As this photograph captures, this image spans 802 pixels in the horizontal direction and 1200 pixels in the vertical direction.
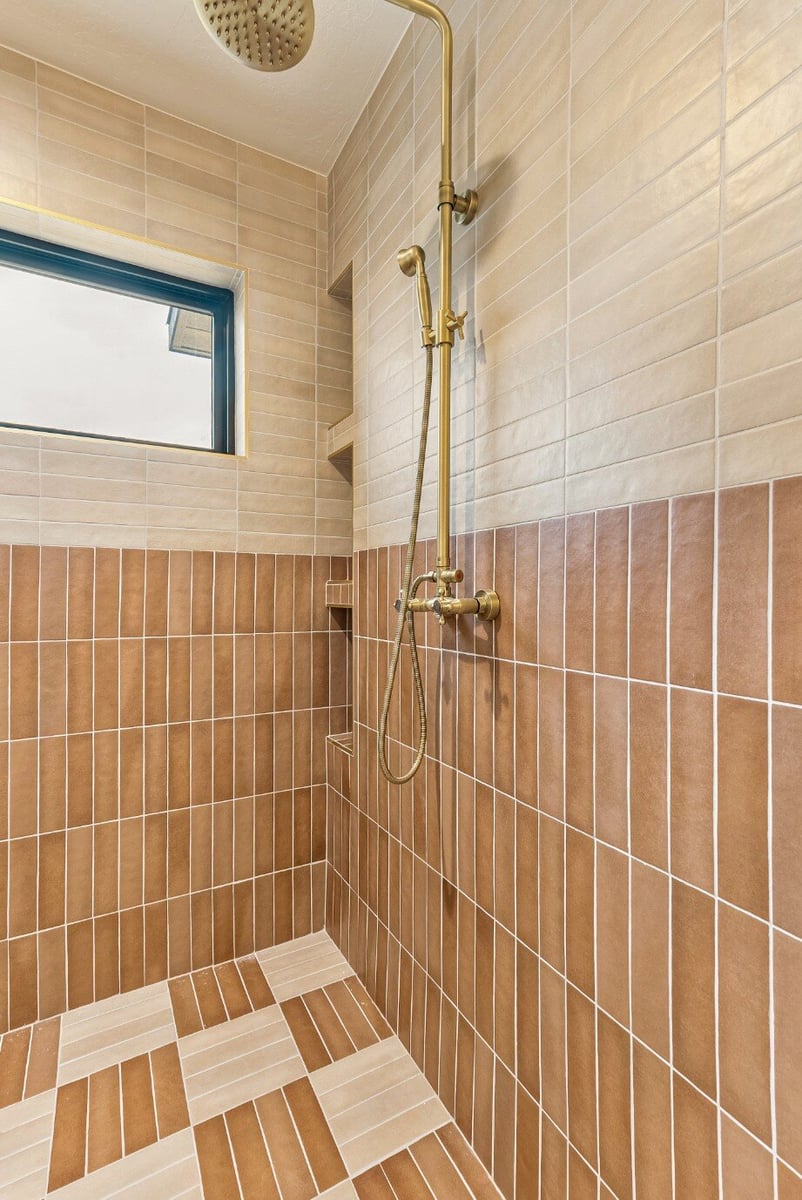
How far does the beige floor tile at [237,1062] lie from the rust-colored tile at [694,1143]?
3.02 ft

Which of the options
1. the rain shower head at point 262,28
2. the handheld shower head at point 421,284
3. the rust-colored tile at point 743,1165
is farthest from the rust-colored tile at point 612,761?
the rain shower head at point 262,28

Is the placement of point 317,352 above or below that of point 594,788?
above

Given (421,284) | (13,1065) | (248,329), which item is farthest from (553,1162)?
(248,329)

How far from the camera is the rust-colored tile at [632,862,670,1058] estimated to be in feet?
2.40

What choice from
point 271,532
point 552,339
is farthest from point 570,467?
point 271,532

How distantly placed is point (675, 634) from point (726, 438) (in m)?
0.25

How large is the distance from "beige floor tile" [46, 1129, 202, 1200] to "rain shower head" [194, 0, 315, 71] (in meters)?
1.99

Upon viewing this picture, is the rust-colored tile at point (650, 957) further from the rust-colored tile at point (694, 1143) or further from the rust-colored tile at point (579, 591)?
the rust-colored tile at point (579, 591)

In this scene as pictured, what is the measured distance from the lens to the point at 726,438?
66 cm

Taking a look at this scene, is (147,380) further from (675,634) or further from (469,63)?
(675,634)

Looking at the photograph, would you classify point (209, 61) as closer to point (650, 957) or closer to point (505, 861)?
point (505, 861)

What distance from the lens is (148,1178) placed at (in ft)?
3.48

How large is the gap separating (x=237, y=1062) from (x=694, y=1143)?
108 cm

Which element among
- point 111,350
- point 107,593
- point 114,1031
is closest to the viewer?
point 114,1031
